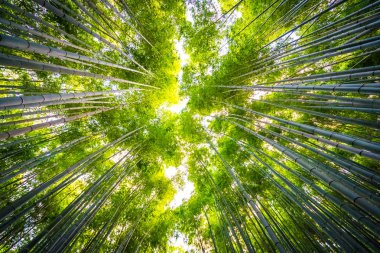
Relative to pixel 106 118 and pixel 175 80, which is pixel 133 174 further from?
pixel 175 80

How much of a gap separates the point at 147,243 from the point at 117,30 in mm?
6535

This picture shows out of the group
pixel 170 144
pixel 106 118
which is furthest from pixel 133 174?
pixel 106 118

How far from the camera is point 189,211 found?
599 centimetres

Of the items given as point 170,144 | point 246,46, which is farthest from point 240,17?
point 170,144

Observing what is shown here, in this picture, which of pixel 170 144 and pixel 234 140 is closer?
pixel 234 140

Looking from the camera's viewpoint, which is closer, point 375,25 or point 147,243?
point 375,25

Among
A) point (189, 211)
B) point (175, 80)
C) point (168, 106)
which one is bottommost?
point (189, 211)

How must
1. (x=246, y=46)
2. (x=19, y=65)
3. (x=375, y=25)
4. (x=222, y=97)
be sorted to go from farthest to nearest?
1. (x=222, y=97)
2. (x=246, y=46)
3. (x=375, y=25)
4. (x=19, y=65)

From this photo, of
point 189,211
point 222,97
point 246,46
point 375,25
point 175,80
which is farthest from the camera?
point 175,80

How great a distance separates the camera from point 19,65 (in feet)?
6.00

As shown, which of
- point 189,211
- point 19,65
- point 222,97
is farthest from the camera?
point 222,97

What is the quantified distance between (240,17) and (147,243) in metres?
7.79

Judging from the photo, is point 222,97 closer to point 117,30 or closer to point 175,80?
point 175,80

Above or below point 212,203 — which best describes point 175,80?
above
